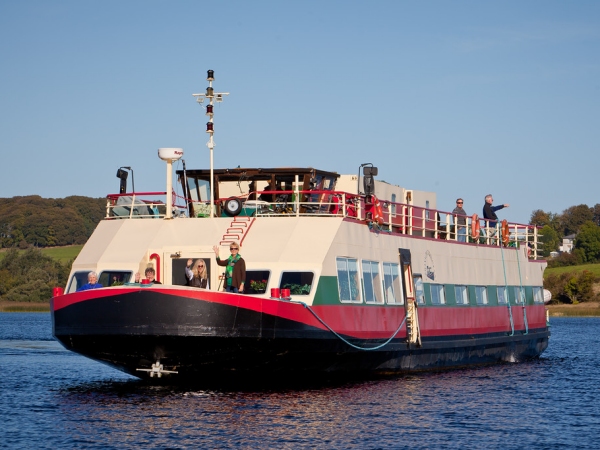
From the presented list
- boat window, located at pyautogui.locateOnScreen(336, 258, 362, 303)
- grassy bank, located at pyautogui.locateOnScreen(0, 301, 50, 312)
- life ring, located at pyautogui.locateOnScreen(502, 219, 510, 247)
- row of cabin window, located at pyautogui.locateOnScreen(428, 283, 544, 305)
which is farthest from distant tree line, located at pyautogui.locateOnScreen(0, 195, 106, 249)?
boat window, located at pyautogui.locateOnScreen(336, 258, 362, 303)

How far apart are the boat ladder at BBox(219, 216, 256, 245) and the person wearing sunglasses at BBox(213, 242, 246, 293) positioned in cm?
107

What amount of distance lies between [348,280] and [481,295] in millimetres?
9345

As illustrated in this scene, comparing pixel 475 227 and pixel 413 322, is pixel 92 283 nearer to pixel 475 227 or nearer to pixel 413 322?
pixel 413 322

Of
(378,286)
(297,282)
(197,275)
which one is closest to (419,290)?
(378,286)

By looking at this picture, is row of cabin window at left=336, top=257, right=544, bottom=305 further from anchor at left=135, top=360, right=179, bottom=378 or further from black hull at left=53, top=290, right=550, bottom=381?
anchor at left=135, top=360, right=179, bottom=378

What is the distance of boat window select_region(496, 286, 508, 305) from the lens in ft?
114

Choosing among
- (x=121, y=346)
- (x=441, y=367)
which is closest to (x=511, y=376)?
(x=441, y=367)

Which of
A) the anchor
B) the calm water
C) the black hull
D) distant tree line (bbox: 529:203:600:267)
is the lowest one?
the calm water

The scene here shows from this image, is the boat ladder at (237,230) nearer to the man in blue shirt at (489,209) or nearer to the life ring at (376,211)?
the life ring at (376,211)

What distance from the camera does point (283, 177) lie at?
28.0 meters

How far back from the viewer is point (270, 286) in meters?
23.7

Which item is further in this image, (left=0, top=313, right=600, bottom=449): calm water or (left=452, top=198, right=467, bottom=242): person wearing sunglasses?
(left=452, top=198, right=467, bottom=242): person wearing sunglasses

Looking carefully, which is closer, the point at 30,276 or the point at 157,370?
the point at 157,370

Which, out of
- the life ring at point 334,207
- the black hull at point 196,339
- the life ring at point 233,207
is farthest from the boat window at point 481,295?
the life ring at point 233,207
